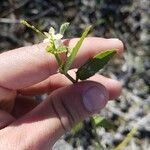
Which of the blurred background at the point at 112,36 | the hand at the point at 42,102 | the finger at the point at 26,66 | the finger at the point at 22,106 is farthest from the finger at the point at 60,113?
the blurred background at the point at 112,36

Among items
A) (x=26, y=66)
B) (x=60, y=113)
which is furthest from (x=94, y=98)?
(x=26, y=66)

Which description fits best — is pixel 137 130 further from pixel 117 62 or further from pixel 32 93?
pixel 32 93

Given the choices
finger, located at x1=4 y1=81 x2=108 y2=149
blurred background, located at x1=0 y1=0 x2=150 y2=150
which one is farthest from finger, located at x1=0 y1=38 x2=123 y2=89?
blurred background, located at x1=0 y1=0 x2=150 y2=150

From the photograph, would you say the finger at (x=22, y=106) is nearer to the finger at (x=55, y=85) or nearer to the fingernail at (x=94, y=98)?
the finger at (x=55, y=85)

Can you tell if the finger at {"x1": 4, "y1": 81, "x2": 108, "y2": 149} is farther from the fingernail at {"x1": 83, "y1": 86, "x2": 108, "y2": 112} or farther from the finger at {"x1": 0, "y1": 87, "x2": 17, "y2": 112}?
the finger at {"x1": 0, "y1": 87, "x2": 17, "y2": 112}

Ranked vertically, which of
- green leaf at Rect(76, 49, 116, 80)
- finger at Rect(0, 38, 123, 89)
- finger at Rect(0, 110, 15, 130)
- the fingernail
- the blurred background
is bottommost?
the blurred background

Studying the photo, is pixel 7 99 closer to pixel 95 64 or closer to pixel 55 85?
pixel 55 85

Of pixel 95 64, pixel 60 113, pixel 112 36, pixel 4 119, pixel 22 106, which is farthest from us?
pixel 112 36

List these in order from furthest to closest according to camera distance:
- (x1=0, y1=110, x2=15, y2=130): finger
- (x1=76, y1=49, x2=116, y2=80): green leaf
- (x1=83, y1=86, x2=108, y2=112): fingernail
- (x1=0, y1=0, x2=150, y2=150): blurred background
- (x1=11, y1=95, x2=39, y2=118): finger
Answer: (x1=0, y1=0, x2=150, y2=150): blurred background < (x1=11, y1=95, x2=39, y2=118): finger < (x1=0, y1=110, x2=15, y2=130): finger < (x1=83, y1=86, x2=108, y2=112): fingernail < (x1=76, y1=49, x2=116, y2=80): green leaf

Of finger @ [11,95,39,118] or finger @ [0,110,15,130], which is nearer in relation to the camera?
finger @ [0,110,15,130]
